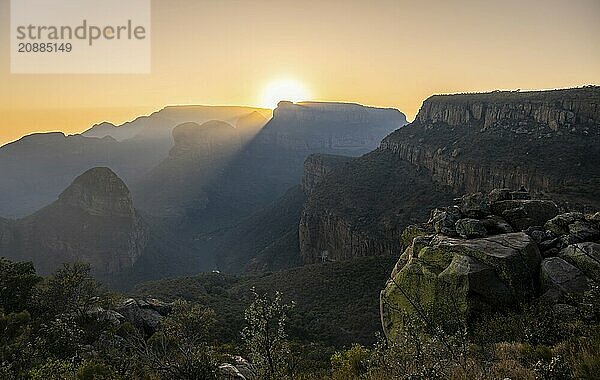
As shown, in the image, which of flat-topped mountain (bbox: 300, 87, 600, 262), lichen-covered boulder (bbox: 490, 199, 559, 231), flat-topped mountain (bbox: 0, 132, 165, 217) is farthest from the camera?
flat-topped mountain (bbox: 0, 132, 165, 217)

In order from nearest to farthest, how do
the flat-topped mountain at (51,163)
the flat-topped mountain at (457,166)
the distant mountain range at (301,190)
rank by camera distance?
the flat-topped mountain at (457,166) < the distant mountain range at (301,190) < the flat-topped mountain at (51,163)

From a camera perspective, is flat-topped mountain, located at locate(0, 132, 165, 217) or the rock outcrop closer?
the rock outcrop

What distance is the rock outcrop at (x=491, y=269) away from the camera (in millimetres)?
13703

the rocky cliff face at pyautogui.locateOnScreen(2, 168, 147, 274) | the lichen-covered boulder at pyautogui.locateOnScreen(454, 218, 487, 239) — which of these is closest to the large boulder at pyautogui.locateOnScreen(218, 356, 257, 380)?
the lichen-covered boulder at pyautogui.locateOnScreen(454, 218, 487, 239)

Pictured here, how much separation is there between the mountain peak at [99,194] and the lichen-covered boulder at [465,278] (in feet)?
309

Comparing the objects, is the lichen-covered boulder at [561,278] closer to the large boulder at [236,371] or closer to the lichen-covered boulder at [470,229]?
the lichen-covered boulder at [470,229]

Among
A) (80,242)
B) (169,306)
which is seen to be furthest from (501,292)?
(80,242)

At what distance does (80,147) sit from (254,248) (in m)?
136

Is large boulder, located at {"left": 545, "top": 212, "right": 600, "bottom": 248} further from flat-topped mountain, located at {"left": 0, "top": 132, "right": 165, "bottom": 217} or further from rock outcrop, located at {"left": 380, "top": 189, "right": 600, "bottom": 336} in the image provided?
flat-topped mountain, located at {"left": 0, "top": 132, "right": 165, "bottom": 217}

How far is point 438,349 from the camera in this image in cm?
960

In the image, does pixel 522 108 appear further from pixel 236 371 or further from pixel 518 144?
pixel 236 371

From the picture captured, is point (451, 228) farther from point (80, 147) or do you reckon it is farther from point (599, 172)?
point (80, 147)

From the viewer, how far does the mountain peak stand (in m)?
94.1

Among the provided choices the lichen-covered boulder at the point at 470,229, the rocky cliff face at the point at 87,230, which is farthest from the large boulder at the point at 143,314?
the rocky cliff face at the point at 87,230
